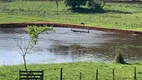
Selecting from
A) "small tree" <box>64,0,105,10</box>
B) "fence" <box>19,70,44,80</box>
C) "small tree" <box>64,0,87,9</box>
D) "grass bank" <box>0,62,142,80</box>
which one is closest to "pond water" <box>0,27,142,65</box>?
"grass bank" <box>0,62,142,80</box>

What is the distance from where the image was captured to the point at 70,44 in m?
60.2

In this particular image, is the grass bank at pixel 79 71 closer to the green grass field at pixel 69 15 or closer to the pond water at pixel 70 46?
the pond water at pixel 70 46

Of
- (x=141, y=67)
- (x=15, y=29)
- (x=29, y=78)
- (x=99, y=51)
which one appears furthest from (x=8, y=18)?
(x=29, y=78)

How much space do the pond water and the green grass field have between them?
26.9 ft

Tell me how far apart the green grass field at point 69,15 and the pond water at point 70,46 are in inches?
323

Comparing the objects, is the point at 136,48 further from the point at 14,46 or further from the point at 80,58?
→ the point at 14,46

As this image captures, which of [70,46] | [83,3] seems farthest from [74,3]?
[70,46]

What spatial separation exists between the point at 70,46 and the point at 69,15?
4132cm

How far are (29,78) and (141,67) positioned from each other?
12.7 m

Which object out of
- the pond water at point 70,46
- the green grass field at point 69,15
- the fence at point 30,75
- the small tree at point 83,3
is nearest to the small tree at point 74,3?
the small tree at point 83,3

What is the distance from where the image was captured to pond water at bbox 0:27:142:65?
47.5 meters

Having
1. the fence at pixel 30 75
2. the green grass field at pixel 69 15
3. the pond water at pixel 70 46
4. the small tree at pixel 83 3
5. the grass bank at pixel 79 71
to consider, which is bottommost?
the pond water at pixel 70 46

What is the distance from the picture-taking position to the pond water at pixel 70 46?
4749 cm

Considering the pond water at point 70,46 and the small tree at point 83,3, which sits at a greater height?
the small tree at point 83,3
